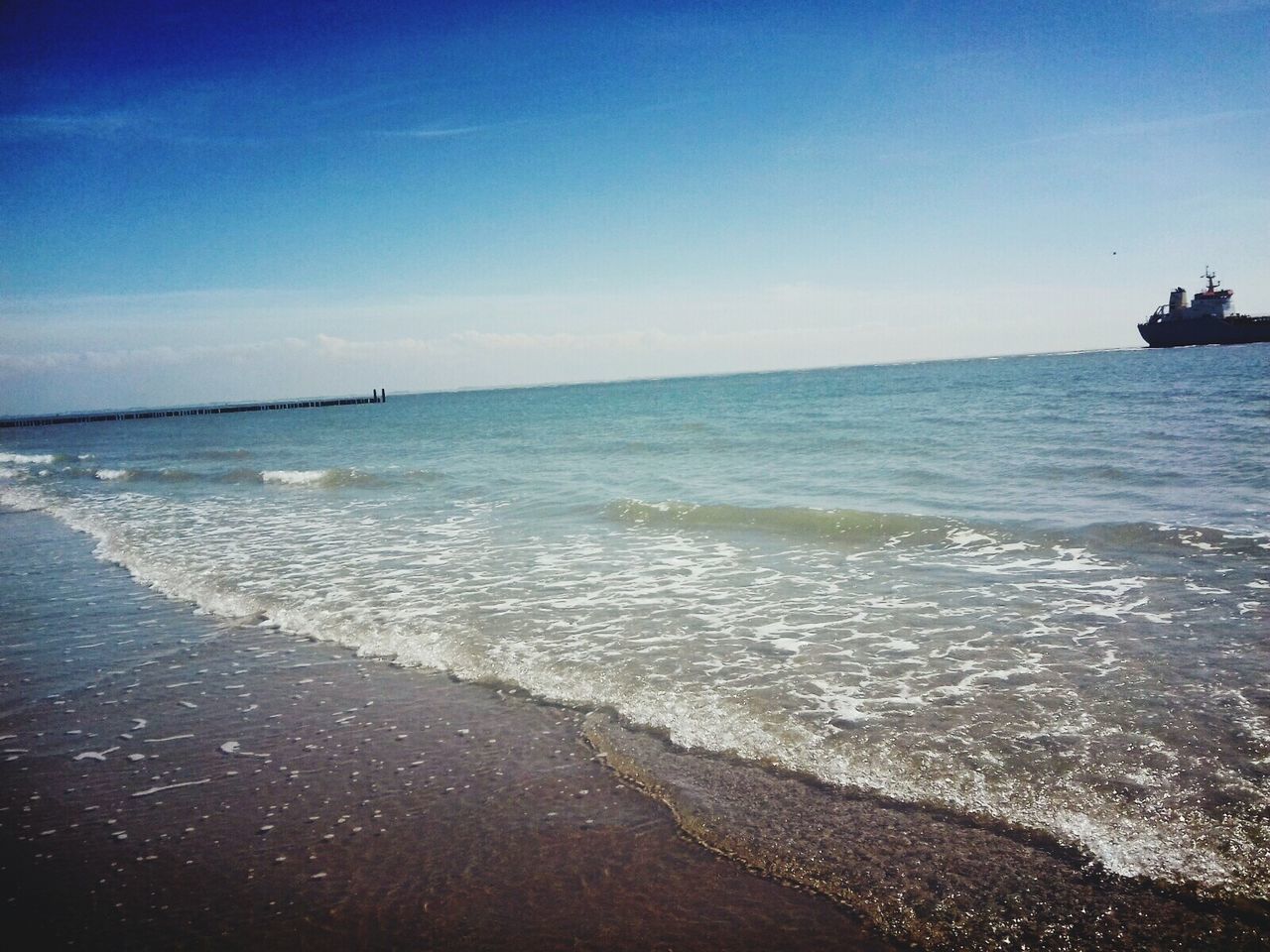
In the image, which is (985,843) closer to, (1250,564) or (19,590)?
(1250,564)

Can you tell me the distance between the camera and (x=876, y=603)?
8.12m

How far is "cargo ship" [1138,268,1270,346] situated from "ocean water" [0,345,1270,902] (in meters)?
102

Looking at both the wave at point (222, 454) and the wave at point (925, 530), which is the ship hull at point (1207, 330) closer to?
the wave at point (925, 530)

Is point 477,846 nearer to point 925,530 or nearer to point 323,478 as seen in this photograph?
point 925,530

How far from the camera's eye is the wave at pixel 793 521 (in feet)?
38.4

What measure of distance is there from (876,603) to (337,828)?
20.5 ft

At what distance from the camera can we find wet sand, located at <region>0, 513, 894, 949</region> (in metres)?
Answer: 3.26

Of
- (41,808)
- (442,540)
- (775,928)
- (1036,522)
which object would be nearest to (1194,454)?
(1036,522)

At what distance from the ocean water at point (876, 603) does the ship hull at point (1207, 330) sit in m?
102

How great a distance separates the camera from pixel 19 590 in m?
10.4

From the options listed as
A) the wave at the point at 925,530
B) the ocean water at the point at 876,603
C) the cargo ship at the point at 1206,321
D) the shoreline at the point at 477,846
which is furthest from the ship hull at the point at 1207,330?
the shoreline at the point at 477,846

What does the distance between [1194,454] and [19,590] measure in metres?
25.4

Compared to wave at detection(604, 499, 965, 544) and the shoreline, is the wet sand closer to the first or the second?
the shoreline

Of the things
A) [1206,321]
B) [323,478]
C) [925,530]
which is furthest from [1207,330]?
[323,478]
